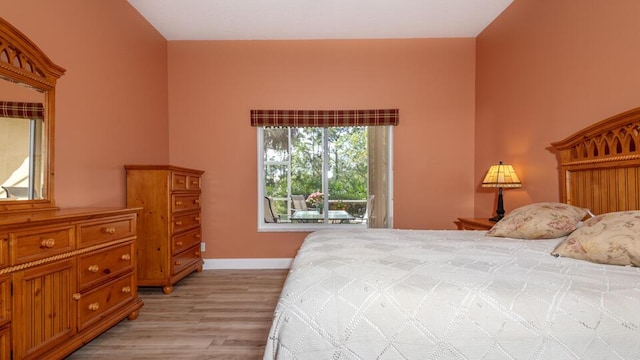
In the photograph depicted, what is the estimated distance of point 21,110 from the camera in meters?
2.10

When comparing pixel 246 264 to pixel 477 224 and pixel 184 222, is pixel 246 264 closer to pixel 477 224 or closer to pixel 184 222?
pixel 184 222

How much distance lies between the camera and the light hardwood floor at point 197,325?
204 centimetres

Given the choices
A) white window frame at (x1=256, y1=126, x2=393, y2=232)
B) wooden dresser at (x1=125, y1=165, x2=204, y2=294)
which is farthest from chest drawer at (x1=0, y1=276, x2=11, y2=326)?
white window frame at (x1=256, y1=126, x2=393, y2=232)

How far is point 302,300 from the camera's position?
1081 mm

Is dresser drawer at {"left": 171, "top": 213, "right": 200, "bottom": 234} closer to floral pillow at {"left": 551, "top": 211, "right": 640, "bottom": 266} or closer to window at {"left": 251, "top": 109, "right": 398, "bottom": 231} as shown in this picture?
window at {"left": 251, "top": 109, "right": 398, "bottom": 231}

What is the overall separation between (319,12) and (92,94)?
2254 mm

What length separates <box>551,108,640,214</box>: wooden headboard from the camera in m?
1.91

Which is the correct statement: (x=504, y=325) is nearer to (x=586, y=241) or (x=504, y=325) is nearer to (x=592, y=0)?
(x=586, y=241)

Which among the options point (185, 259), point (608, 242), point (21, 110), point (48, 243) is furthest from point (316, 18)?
point (608, 242)

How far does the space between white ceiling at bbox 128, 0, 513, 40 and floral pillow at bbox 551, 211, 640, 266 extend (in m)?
2.59

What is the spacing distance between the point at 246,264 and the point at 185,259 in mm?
800

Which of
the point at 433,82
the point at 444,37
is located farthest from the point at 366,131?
the point at 444,37

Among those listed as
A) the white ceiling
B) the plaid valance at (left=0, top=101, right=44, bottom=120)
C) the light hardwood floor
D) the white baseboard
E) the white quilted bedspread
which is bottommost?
the light hardwood floor

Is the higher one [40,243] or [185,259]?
[40,243]
